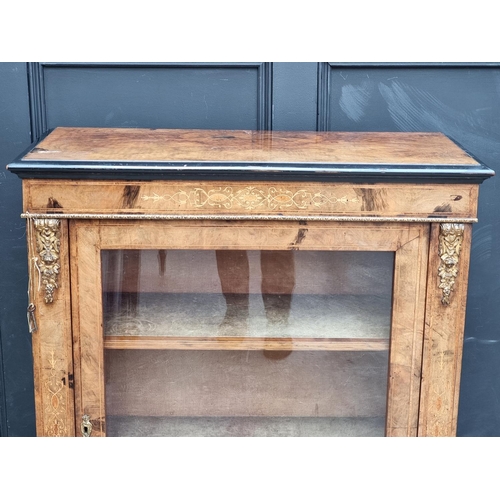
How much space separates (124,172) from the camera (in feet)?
4.48

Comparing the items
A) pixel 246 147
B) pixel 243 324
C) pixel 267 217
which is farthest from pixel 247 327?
pixel 246 147

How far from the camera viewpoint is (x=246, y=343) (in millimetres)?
1482

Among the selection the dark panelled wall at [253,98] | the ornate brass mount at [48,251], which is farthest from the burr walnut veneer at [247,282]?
the dark panelled wall at [253,98]

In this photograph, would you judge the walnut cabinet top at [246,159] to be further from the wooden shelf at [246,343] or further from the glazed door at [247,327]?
the wooden shelf at [246,343]

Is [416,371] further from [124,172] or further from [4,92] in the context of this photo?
[4,92]

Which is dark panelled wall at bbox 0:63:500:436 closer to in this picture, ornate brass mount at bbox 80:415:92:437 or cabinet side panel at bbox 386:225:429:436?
cabinet side panel at bbox 386:225:429:436

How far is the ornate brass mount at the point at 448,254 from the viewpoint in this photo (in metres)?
1.39

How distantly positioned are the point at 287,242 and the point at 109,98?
0.61m

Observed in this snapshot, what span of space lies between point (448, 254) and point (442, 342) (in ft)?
0.54

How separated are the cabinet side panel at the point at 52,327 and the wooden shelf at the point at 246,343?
112 millimetres

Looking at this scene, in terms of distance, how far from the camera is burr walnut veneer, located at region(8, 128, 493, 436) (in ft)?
4.53

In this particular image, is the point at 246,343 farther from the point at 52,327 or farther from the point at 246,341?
the point at 52,327

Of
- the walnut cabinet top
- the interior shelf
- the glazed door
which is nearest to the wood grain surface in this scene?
the walnut cabinet top

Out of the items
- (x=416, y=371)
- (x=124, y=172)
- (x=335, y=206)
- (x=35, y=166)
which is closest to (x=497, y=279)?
(x=416, y=371)
